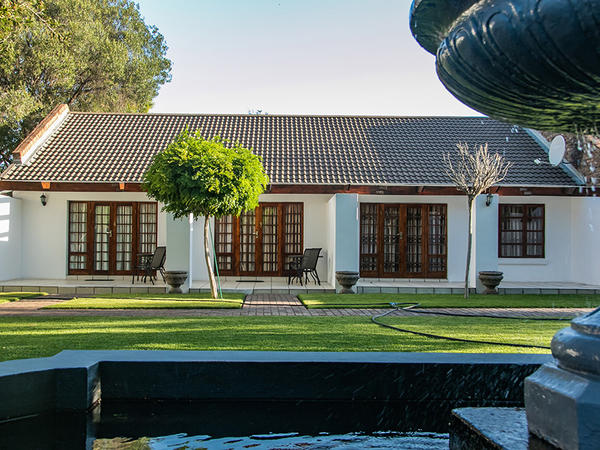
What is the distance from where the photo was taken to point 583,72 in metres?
2.34

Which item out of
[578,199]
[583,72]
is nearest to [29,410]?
[583,72]

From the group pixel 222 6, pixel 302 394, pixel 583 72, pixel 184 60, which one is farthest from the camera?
pixel 184 60

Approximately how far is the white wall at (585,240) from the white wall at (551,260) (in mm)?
138

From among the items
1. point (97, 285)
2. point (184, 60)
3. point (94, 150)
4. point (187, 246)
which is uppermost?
point (184, 60)

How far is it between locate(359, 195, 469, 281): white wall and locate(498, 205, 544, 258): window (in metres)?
1.23

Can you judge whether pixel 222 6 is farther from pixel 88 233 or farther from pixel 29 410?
pixel 88 233

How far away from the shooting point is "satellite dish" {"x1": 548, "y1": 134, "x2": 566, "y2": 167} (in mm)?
16509

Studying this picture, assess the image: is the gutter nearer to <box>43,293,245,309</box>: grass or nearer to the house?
the house

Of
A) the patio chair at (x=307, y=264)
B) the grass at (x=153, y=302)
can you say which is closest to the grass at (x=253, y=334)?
the grass at (x=153, y=302)

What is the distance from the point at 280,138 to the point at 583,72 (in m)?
17.0

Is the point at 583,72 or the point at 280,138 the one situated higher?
the point at 280,138

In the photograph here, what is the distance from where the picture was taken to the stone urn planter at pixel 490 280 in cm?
1409

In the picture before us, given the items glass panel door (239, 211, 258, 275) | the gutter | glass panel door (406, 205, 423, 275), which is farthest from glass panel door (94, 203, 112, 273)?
glass panel door (406, 205, 423, 275)

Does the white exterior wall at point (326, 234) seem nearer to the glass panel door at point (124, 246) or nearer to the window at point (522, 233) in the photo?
the window at point (522, 233)
